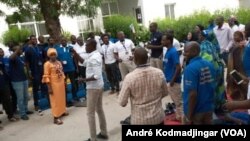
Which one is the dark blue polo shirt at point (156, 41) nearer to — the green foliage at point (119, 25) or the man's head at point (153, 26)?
the man's head at point (153, 26)

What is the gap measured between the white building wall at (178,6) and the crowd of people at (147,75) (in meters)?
8.67

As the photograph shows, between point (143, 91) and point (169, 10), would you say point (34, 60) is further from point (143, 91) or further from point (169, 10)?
point (169, 10)

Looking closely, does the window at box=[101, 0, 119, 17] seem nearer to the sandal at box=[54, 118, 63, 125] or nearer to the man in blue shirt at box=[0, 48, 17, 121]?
the man in blue shirt at box=[0, 48, 17, 121]

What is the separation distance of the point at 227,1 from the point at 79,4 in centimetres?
1523

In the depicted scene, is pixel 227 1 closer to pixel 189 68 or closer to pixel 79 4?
pixel 79 4

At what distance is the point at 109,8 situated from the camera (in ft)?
65.6

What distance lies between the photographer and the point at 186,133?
3473 millimetres

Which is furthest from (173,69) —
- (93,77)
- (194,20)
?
(194,20)

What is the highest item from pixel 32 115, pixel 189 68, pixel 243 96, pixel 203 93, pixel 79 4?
pixel 79 4

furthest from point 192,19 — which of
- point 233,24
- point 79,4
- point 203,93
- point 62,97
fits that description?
point 203,93

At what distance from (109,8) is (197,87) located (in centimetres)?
1637

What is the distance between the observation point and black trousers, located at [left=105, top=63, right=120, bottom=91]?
988 cm

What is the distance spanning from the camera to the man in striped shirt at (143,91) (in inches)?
163

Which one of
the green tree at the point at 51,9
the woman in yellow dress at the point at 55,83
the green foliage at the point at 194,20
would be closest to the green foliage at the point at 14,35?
the green tree at the point at 51,9
